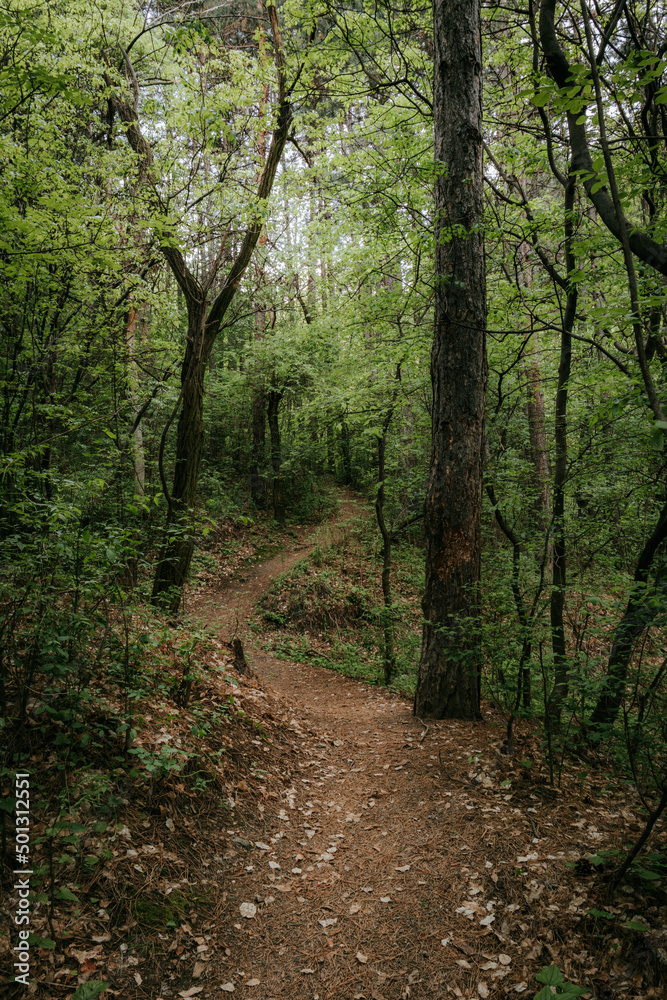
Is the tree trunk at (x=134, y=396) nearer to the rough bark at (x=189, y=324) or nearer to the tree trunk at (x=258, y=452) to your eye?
the rough bark at (x=189, y=324)

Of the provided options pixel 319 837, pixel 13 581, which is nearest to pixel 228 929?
pixel 319 837

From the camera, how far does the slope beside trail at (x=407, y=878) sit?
2.42m

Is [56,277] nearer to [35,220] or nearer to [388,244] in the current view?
[35,220]

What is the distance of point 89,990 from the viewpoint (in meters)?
2.01

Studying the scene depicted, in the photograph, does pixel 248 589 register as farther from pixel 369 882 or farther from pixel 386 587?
pixel 369 882

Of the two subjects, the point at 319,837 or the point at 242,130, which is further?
the point at 242,130

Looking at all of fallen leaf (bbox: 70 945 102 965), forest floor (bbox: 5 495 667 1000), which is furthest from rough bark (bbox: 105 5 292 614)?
fallen leaf (bbox: 70 945 102 965)

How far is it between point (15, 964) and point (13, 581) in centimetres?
197

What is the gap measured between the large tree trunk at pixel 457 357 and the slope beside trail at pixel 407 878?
1056mm

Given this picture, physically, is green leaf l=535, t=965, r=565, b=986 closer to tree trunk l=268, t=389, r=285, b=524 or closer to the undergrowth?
the undergrowth

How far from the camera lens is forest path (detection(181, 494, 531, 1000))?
250 centimetres

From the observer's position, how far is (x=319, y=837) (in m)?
3.79

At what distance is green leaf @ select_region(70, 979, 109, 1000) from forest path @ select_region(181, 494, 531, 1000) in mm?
607

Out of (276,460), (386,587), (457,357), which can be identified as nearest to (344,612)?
(386,587)
